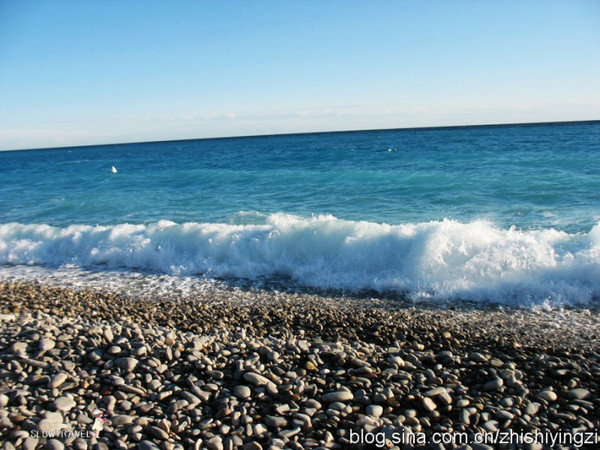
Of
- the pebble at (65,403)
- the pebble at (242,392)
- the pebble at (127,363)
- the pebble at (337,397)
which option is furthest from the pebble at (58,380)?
the pebble at (337,397)

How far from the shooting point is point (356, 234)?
10281 mm

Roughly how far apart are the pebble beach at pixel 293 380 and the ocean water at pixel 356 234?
69.6 inches

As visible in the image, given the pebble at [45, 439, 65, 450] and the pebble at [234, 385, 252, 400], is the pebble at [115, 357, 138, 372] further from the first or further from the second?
the pebble at [234, 385, 252, 400]

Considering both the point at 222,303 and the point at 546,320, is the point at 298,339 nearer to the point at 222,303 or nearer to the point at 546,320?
the point at 222,303

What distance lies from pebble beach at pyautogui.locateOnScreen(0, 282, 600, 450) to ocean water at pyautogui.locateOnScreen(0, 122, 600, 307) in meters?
1.77

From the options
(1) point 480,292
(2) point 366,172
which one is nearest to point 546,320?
(1) point 480,292

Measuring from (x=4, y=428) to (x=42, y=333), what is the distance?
1.97 m

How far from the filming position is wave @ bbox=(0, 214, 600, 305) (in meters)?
7.96

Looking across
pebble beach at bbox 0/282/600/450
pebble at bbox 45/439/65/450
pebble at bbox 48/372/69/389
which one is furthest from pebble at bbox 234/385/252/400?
pebble at bbox 48/372/69/389

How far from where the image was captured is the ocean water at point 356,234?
27.4 ft

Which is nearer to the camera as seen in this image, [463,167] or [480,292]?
[480,292]

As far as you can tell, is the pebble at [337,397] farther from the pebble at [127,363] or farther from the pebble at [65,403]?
the pebble at [65,403]

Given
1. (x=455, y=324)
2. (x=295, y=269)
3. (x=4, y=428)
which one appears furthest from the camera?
(x=295, y=269)

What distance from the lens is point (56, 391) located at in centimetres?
416
